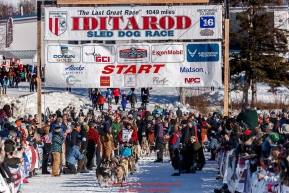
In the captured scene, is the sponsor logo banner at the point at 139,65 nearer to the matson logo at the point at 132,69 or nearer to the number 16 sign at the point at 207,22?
the matson logo at the point at 132,69

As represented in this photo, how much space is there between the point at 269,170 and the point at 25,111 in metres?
29.5

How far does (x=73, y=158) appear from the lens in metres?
→ 22.3

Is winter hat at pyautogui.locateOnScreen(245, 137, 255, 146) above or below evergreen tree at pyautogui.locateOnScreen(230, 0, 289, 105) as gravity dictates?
below

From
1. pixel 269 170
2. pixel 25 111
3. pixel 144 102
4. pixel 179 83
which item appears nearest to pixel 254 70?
pixel 144 102

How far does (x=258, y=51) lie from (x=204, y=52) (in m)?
26.2

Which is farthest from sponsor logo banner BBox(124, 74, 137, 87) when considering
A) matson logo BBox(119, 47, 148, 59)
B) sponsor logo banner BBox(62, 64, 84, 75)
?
sponsor logo banner BBox(62, 64, 84, 75)

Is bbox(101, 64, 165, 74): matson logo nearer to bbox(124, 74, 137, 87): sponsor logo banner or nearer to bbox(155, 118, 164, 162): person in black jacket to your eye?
bbox(124, 74, 137, 87): sponsor logo banner

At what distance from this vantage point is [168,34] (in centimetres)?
2641

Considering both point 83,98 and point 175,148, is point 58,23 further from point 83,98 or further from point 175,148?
point 83,98

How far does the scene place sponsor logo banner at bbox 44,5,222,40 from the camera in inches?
1033

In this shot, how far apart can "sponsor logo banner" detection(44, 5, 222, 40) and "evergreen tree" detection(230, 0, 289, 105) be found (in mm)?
24836

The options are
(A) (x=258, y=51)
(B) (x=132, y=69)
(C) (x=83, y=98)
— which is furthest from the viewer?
(A) (x=258, y=51)

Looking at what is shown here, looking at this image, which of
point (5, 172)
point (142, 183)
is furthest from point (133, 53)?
point (5, 172)

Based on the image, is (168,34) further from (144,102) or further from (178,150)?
(144,102)
